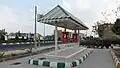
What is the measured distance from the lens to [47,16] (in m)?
12.6

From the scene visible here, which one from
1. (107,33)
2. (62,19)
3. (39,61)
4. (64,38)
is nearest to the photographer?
(39,61)

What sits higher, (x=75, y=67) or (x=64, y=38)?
(x=64, y=38)

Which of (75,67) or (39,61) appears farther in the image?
(39,61)

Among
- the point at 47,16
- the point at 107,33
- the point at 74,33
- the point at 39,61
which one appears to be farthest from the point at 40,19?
the point at 107,33

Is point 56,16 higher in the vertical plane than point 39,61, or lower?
higher

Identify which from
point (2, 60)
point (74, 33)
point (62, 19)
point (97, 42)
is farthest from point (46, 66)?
point (97, 42)

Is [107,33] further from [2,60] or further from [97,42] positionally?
[2,60]

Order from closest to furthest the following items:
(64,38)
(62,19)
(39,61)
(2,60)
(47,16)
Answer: (39,61), (62,19), (47,16), (2,60), (64,38)

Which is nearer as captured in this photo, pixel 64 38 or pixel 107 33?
pixel 64 38

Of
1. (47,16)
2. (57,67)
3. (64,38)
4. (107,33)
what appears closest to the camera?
(57,67)

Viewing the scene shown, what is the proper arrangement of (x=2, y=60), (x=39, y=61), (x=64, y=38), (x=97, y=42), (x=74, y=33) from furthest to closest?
1. (x=97, y=42)
2. (x=74, y=33)
3. (x=64, y=38)
4. (x=2, y=60)
5. (x=39, y=61)

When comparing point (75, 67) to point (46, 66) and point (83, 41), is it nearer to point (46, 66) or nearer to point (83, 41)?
point (46, 66)

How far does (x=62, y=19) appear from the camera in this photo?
11.8m

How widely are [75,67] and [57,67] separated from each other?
32.5 inches
